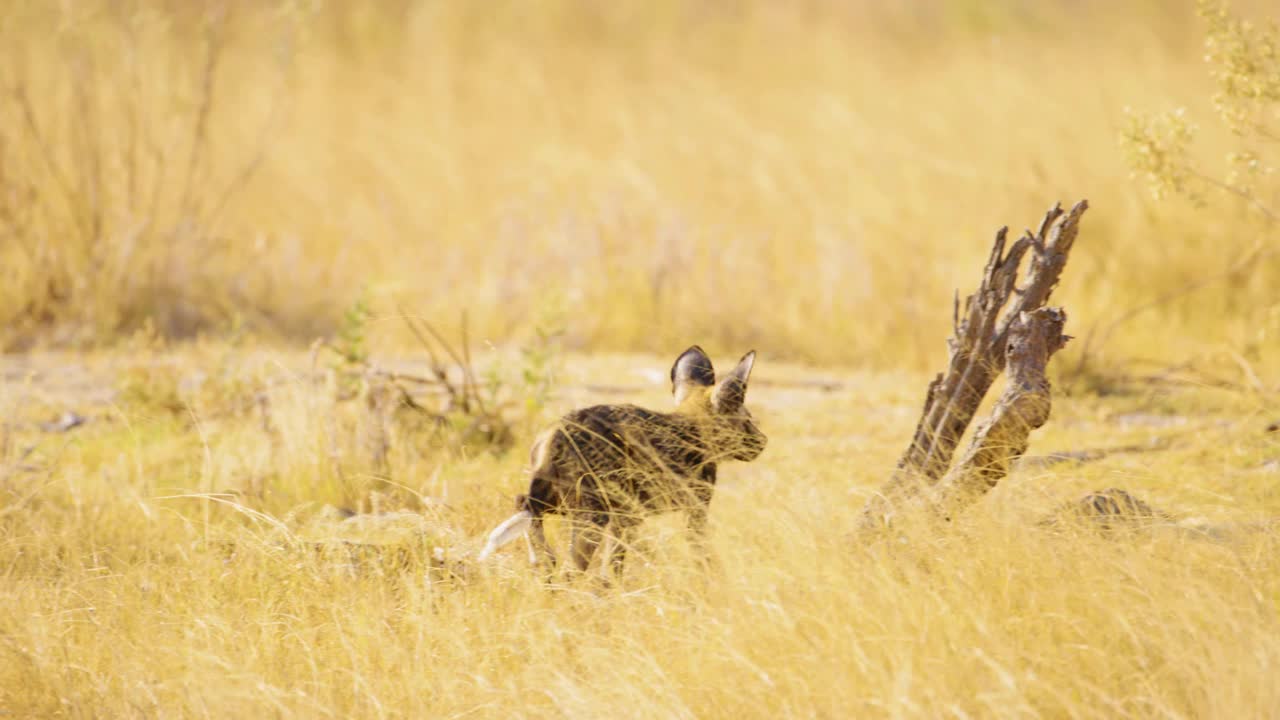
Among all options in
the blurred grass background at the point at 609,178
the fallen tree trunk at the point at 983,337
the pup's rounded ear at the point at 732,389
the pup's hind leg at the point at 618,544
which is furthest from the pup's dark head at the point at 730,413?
the blurred grass background at the point at 609,178

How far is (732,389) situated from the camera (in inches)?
134

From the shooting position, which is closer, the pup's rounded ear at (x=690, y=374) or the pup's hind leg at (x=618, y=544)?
the pup's hind leg at (x=618, y=544)

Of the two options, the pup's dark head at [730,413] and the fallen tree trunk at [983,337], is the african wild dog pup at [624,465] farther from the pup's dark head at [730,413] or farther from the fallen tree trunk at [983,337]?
the fallen tree trunk at [983,337]

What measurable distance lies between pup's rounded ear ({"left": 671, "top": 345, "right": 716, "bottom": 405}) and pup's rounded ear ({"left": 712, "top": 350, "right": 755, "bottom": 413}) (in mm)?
177

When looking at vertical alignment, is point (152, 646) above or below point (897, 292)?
below

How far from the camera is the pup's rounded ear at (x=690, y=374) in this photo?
3633mm

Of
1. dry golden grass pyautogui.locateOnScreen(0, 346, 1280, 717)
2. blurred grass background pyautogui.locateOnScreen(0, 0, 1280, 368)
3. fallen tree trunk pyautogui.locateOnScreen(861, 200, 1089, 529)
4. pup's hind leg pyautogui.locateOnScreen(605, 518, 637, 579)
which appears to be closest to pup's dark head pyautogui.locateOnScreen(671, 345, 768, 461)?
dry golden grass pyautogui.locateOnScreen(0, 346, 1280, 717)

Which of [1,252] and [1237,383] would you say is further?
[1,252]

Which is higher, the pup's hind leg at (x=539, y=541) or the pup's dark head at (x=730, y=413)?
the pup's dark head at (x=730, y=413)

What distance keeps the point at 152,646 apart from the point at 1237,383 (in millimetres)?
4884

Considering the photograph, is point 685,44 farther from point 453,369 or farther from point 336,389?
point 336,389

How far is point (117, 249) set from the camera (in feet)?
26.1

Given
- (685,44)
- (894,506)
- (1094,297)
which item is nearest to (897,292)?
(1094,297)

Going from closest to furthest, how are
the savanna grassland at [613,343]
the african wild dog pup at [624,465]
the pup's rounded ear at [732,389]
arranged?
1. the savanna grassland at [613,343]
2. the african wild dog pup at [624,465]
3. the pup's rounded ear at [732,389]
